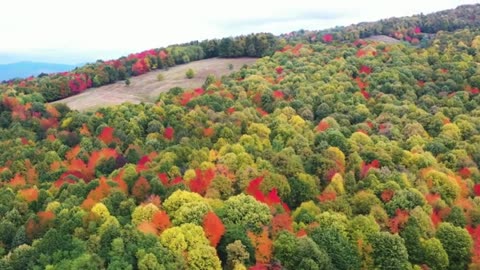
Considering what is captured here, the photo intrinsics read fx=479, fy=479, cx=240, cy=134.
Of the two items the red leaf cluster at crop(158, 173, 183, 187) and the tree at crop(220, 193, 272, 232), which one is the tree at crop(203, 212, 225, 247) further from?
the red leaf cluster at crop(158, 173, 183, 187)

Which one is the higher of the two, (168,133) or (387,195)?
(168,133)

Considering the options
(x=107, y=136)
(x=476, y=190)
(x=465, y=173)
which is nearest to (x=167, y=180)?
(x=107, y=136)

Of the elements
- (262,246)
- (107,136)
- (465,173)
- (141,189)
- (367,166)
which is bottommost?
(465,173)

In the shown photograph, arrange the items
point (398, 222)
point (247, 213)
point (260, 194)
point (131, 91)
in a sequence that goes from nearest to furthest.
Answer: point (247, 213) → point (398, 222) → point (260, 194) → point (131, 91)

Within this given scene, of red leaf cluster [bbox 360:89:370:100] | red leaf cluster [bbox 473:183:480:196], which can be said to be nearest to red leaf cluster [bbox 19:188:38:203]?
red leaf cluster [bbox 473:183:480:196]

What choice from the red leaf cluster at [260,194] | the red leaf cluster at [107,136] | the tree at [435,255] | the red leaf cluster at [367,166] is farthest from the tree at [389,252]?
the red leaf cluster at [107,136]

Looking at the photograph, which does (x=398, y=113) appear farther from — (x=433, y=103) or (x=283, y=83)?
(x=283, y=83)

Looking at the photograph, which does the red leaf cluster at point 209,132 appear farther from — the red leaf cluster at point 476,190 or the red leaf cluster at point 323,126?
the red leaf cluster at point 476,190

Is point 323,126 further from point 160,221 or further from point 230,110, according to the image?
point 160,221
